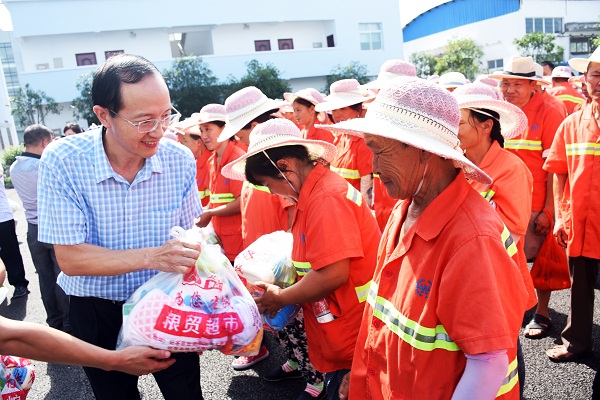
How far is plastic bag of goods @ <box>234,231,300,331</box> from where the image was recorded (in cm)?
244

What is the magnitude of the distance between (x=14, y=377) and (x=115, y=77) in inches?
58.6

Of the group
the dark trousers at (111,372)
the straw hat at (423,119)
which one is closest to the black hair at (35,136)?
the dark trousers at (111,372)

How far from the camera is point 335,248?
2057 mm

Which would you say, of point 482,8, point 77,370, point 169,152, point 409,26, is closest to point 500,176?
point 169,152

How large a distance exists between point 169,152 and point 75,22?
32.0 metres

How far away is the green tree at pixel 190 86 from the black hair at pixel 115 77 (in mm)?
24383

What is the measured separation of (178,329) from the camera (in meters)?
1.87

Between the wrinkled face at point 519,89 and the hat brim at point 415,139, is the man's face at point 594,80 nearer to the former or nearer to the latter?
the wrinkled face at point 519,89

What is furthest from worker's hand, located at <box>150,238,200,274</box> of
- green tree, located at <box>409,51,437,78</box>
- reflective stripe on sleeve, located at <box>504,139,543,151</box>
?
green tree, located at <box>409,51,437,78</box>

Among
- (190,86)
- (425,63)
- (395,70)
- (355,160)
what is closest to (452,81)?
(395,70)

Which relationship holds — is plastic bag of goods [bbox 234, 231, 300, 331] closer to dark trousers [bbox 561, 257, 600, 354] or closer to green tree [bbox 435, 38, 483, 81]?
dark trousers [bbox 561, 257, 600, 354]

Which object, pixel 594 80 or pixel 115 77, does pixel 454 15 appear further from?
pixel 115 77

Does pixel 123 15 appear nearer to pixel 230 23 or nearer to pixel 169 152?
pixel 230 23

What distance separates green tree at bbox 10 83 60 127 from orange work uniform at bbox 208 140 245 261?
89.2ft
